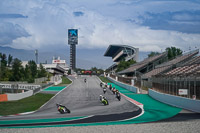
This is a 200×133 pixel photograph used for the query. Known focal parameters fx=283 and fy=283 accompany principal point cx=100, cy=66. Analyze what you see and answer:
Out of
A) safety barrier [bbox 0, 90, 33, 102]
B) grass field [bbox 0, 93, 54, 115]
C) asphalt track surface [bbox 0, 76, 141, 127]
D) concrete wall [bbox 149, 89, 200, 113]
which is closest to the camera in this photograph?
asphalt track surface [bbox 0, 76, 141, 127]

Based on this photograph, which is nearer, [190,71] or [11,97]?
[190,71]

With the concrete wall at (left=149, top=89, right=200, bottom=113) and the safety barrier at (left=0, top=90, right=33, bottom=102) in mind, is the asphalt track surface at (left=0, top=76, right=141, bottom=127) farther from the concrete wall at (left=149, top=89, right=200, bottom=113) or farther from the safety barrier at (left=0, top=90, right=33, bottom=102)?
the safety barrier at (left=0, top=90, right=33, bottom=102)

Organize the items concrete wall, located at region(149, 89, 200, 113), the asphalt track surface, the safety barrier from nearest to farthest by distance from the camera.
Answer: the asphalt track surface < concrete wall, located at region(149, 89, 200, 113) < the safety barrier

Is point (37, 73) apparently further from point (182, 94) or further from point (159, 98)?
point (182, 94)

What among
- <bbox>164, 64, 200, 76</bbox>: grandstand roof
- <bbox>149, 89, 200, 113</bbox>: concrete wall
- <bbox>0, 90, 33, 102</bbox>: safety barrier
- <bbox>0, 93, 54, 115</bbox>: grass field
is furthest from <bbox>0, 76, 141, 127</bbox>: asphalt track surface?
<bbox>0, 90, 33, 102</bbox>: safety barrier

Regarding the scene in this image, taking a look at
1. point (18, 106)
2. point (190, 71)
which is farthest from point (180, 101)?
point (18, 106)

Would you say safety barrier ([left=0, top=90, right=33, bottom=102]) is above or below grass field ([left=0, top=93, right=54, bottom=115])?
above

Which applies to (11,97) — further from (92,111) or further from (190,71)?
(190,71)

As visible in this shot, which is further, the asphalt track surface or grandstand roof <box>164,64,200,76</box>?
grandstand roof <box>164,64,200,76</box>

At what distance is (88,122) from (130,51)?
12418 cm

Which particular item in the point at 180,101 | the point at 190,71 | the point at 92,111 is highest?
the point at 190,71

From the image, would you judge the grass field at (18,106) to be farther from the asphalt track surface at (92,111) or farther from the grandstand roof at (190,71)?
the grandstand roof at (190,71)

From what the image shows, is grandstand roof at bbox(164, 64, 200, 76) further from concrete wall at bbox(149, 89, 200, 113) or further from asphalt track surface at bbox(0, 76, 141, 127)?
asphalt track surface at bbox(0, 76, 141, 127)

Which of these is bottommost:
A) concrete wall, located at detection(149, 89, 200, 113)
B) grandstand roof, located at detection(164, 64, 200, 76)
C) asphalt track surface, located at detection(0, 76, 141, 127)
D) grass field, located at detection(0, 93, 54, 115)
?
grass field, located at detection(0, 93, 54, 115)
